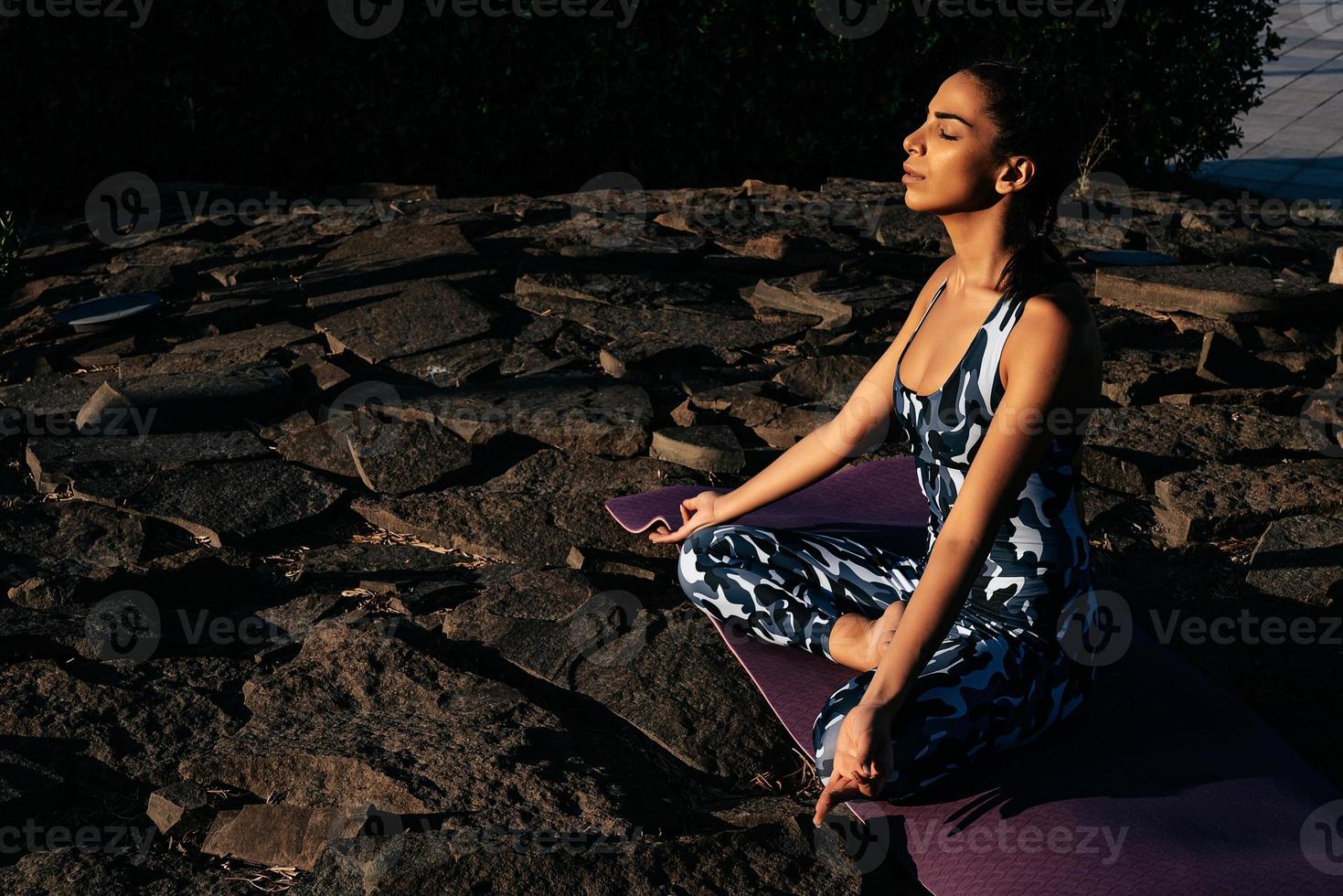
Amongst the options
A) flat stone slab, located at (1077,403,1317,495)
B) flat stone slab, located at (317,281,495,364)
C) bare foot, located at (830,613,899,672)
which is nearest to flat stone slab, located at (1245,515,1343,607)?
flat stone slab, located at (1077,403,1317,495)

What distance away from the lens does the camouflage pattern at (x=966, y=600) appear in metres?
2.41

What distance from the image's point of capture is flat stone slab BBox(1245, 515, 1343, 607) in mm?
3467

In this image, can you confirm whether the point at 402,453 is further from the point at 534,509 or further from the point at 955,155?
the point at 955,155

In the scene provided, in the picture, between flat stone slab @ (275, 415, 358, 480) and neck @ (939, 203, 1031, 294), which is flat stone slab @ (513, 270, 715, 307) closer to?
flat stone slab @ (275, 415, 358, 480)

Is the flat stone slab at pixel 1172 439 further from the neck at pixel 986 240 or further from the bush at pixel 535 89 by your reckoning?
the bush at pixel 535 89

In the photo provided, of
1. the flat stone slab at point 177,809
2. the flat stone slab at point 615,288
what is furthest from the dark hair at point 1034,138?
the flat stone slab at point 615,288

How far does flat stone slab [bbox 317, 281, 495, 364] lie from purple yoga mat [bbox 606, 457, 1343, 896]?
2.45m

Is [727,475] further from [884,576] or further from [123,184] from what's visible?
[123,184]

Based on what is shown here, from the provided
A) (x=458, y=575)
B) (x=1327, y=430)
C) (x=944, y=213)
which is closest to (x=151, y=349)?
(x=458, y=575)

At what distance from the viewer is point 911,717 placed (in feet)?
7.72

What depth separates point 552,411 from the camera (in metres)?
4.38

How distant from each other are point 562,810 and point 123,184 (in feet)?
18.6

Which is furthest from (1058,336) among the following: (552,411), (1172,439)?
(552,411)

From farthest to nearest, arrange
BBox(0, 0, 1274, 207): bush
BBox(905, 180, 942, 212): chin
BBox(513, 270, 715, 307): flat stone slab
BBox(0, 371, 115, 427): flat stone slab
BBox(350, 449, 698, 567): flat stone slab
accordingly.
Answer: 1. BBox(0, 0, 1274, 207): bush
2. BBox(513, 270, 715, 307): flat stone slab
3. BBox(0, 371, 115, 427): flat stone slab
4. BBox(350, 449, 698, 567): flat stone slab
5. BBox(905, 180, 942, 212): chin
